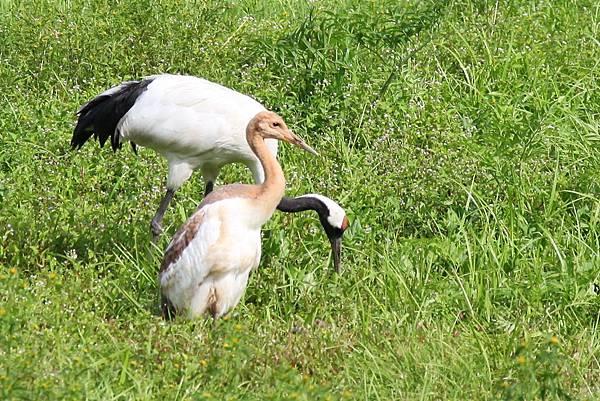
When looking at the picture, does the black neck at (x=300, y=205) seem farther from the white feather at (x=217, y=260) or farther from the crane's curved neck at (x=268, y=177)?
the white feather at (x=217, y=260)

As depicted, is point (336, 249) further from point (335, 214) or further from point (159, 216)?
point (159, 216)

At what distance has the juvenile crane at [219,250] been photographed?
6488 mm

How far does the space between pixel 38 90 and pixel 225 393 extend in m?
4.21

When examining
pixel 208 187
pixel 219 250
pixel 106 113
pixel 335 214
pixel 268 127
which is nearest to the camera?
pixel 219 250

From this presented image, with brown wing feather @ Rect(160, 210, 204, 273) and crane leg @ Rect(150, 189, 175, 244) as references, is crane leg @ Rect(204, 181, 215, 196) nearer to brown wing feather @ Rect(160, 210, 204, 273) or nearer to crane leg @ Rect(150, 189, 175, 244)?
crane leg @ Rect(150, 189, 175, 244)

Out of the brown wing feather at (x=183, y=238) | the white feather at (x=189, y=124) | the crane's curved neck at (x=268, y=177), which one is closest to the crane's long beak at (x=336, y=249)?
the crane's curved neck at (x=268, y=177)

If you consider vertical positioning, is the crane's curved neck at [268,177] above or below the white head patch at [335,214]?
above

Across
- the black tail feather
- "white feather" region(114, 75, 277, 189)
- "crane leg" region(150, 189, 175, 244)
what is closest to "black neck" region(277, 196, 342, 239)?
"white feather" region(114, 75, 277, 189)

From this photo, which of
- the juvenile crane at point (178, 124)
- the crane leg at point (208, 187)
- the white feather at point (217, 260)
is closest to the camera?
the white feather at point (217, 260)

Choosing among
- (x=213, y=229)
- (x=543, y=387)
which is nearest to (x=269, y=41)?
(x=213, y=229)

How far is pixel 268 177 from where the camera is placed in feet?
22.0

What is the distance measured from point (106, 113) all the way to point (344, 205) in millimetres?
1486

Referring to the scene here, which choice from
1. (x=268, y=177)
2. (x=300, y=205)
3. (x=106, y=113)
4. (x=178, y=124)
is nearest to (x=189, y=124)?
(x=178, y=124)

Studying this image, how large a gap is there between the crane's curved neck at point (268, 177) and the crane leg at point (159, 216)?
2.99 ft
